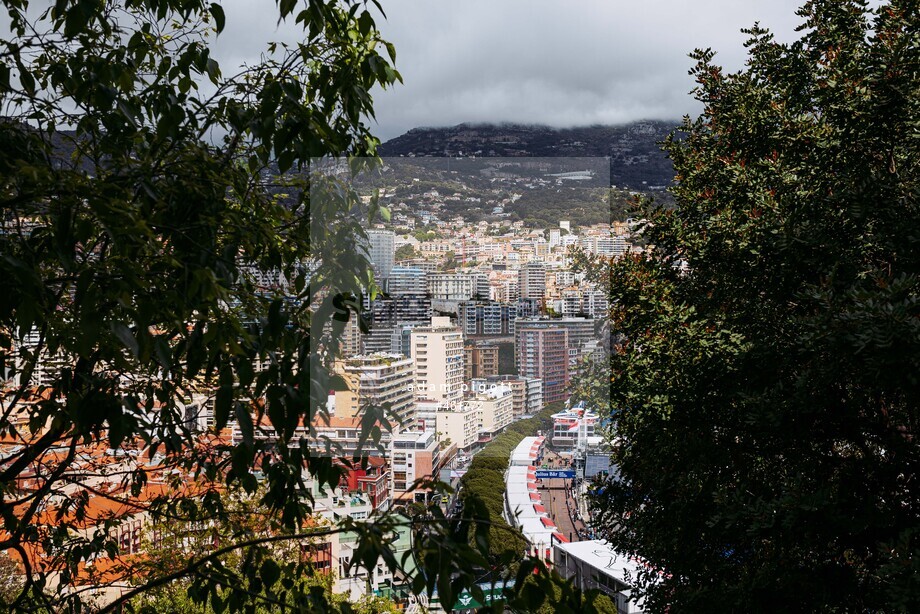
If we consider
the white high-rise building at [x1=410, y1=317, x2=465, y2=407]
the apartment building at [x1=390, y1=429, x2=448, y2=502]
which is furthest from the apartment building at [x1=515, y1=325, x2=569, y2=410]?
the apartment building at [x1=390, y1=429, x2=448, y2=502]

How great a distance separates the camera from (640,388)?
415 cm

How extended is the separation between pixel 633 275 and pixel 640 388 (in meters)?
0.76

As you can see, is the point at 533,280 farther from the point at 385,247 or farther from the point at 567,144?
the point at 567,144

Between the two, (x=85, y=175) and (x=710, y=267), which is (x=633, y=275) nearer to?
(x=710, y=267)

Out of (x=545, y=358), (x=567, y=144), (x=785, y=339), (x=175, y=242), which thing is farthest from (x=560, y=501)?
(x=175, y=242)

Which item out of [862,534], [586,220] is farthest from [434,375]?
[862,534]

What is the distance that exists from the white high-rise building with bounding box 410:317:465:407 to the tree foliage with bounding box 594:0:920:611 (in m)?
1.21

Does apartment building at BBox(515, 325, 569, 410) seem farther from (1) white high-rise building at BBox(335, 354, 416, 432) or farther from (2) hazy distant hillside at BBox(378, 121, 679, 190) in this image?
(2) hazy distant hillside at BBox(378, 121, 679, 190)

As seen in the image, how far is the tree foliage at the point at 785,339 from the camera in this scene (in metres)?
2.57

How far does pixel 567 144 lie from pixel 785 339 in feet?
6.40

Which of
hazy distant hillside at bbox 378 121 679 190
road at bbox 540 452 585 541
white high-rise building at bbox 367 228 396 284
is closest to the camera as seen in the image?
white high-rise building at bbox 367 228 396 284

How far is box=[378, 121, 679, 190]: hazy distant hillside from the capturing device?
386 centimetres

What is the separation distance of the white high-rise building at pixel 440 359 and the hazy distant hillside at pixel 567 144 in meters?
0.83

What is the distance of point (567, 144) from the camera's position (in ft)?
14.8
